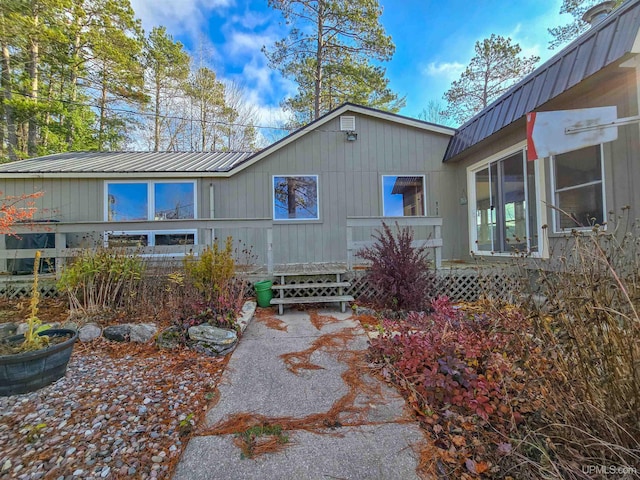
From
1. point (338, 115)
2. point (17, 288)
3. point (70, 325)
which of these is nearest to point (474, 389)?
point (70, 325)

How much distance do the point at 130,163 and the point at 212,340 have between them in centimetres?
640

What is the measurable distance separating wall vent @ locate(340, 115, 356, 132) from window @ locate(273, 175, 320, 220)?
1349 mm

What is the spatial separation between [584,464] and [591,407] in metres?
0.26

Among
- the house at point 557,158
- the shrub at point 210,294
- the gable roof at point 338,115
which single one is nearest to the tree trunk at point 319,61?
the gable roof at point 338,115

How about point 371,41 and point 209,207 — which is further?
point 371,41

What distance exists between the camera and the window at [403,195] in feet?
22.7

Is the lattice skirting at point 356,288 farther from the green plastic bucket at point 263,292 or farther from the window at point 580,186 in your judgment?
the window at point 580,186

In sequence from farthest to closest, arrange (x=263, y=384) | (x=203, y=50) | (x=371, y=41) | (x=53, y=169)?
1. (x=203, y=50)
2. (x=371, y=41)
3. (x=53, y=169)
4. (x=263, y=384)

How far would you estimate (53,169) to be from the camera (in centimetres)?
645

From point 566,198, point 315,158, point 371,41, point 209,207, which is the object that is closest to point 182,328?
point 209,207

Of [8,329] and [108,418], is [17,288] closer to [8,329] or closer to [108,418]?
[8,329]

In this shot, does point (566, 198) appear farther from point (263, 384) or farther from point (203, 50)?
point (203, 50)

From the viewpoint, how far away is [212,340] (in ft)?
9.50

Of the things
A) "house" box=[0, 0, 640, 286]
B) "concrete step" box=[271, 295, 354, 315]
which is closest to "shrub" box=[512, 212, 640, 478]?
"concrete step" box=[271, 295, 354, 315]
